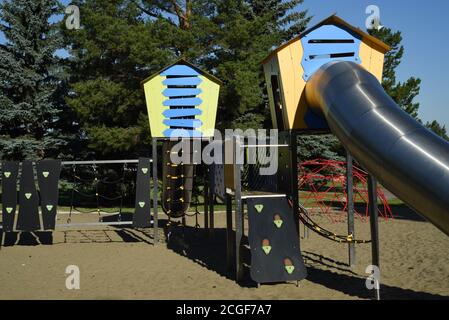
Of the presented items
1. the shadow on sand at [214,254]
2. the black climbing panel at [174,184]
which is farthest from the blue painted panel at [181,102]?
the shadow on sand at [214,254]

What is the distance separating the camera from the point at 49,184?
10984 mm

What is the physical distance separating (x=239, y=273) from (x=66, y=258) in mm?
4228

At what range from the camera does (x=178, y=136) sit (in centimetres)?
1138

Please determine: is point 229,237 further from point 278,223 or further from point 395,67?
point 395,67

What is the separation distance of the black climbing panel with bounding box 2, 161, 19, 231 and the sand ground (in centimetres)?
70

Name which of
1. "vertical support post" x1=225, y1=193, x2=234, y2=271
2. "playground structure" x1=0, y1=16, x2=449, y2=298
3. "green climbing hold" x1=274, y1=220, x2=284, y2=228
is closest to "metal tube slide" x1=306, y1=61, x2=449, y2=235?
"playground structure" x1=0, y1=16, x2=449, y2=298

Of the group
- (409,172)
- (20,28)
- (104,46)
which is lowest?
(409,172)

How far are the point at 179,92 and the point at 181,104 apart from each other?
297 millimetres

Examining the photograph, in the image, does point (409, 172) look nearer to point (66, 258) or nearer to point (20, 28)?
point (66, 258)

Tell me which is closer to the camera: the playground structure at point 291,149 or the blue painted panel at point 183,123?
the playground structure at point 291,149

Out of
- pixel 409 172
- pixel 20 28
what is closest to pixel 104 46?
pixel 20 28

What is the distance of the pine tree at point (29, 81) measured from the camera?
23312 millimetres

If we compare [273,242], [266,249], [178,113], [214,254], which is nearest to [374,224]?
[273,242]

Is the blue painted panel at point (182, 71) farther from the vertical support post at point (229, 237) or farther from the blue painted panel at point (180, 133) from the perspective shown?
the vertical support post at point (229, 237)
